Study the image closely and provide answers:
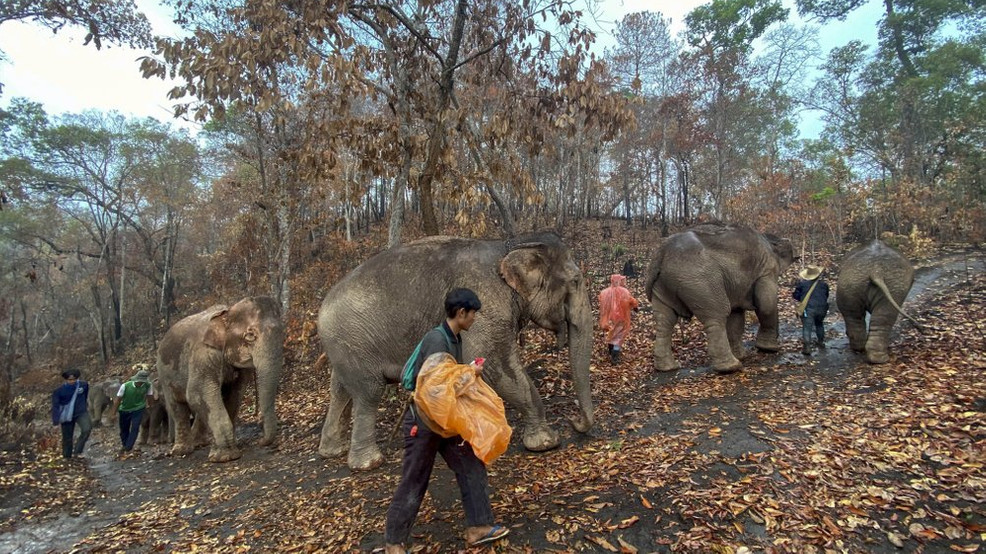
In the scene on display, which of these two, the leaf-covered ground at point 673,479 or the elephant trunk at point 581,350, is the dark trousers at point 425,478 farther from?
the elephant trunk at point 581,350

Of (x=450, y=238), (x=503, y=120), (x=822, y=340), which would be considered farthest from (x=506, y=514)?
(x=822, y=340)

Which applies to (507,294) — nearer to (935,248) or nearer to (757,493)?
(757,493)

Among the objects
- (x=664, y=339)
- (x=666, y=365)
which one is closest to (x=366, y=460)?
Answer: (x=666, y=365)

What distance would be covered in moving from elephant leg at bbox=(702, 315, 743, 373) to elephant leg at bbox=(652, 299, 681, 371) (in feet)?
2.46

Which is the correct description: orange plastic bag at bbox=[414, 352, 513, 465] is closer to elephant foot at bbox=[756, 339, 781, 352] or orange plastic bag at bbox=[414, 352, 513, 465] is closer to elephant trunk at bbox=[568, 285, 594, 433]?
elephant trunk at bbox=[568, 285, 594, 433]

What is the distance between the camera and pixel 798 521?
369 cm

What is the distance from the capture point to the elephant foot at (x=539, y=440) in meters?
5.45

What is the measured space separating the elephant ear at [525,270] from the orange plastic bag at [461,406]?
6.97ft

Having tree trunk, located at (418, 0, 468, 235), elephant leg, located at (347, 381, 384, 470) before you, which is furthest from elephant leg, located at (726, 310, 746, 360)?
elephant leg, located at (347, 381, 384, 470)

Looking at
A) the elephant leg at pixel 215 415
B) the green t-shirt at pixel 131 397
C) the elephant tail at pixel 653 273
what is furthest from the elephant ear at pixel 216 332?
the elephant tail at pixel 653 273

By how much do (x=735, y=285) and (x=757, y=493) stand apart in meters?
4.73

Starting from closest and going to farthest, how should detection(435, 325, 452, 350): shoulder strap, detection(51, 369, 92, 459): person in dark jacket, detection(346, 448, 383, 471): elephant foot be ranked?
detection(435, 325, 452, 350): shoulder strap < detection(346, 448, 383, 471): elephant foot < detection(51, 369, 92, 459): person in dark jacket

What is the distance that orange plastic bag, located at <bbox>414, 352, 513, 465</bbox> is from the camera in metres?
3.20

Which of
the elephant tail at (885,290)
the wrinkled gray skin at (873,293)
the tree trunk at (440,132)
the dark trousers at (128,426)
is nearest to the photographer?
the elephant tail at (885,290)
